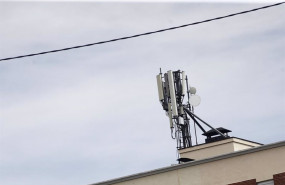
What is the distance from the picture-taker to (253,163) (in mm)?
31594

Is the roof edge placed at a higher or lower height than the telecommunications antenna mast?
lower

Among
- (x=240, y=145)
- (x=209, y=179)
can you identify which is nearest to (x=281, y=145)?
(x=209, y=179)

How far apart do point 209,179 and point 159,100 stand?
55.7 feet

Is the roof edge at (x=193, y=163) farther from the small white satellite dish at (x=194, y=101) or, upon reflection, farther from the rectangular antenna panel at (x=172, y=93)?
the small white satellite dish at (x=194, y=101)

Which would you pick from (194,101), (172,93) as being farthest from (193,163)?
(194,101)

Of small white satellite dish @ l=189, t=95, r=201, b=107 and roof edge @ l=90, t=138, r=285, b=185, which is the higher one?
small white satellite dish @ l=189, t=95, r=201, b=107

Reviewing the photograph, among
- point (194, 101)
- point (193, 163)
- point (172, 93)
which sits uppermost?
point (172, 93)

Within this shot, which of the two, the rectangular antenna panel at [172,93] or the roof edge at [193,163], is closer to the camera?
the roof edge at [193,163]

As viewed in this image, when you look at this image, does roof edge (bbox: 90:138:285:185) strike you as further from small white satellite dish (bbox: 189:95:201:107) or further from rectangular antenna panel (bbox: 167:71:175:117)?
small white satellite dish (bbox: 189:95:201:107)

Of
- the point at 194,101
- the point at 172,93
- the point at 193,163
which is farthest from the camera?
the point at 194,101

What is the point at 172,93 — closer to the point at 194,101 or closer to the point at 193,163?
the point at 194,101

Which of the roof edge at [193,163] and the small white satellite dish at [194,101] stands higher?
the small white satellite dish at [194,101]

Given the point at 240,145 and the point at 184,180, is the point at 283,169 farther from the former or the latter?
the point at 240,145

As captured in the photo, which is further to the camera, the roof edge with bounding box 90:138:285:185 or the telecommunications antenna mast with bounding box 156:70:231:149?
the telecommunications antenna mast with bounding box 156:70:231:149
